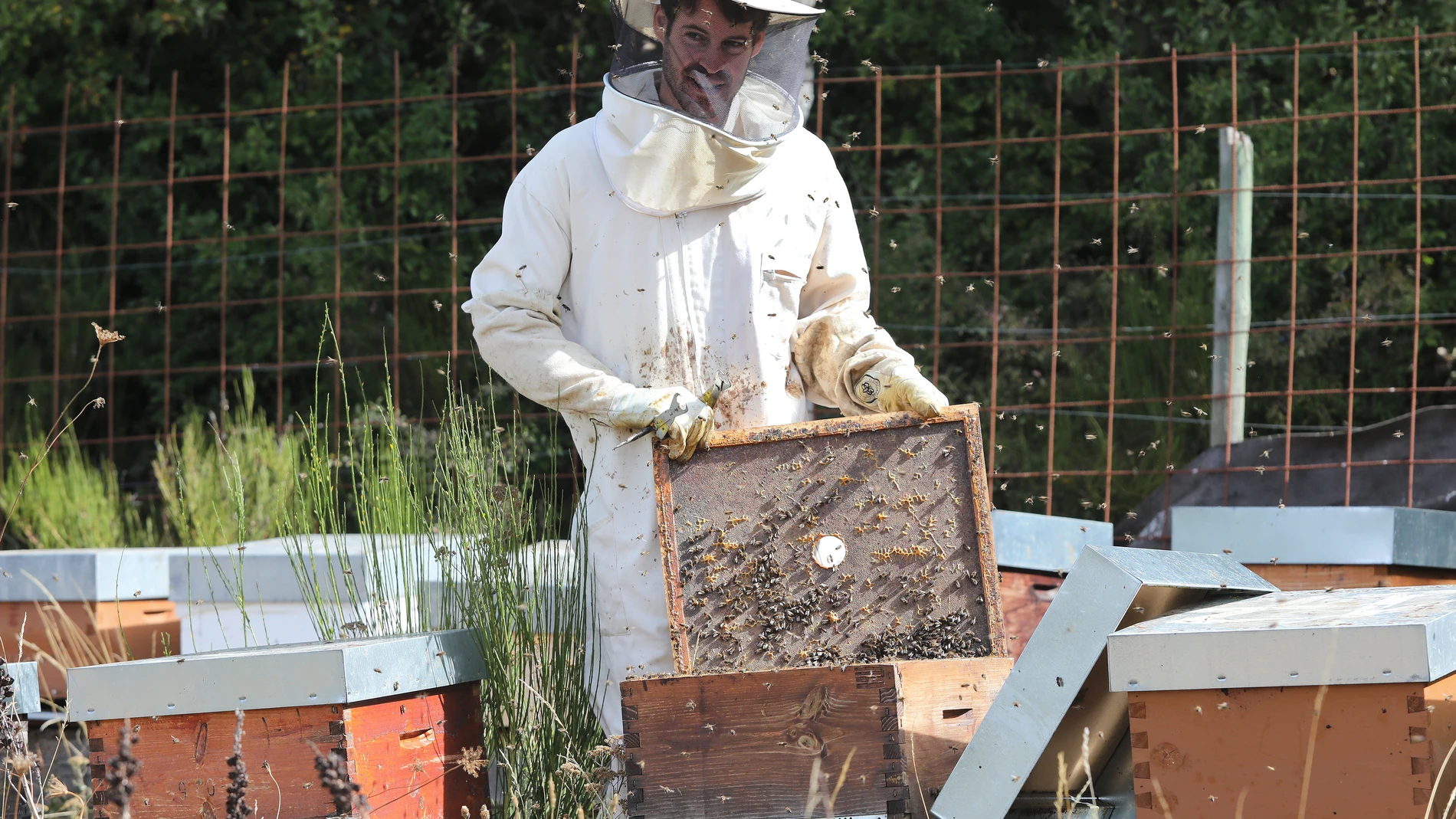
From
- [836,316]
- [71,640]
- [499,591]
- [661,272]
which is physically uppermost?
[661,272]

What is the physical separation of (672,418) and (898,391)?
512 millimetres

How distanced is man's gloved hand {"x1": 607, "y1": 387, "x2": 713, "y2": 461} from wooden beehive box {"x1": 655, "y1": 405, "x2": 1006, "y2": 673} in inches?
1.6

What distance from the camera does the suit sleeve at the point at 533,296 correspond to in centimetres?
320

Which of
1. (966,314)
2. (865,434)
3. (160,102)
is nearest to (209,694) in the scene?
(865,434)

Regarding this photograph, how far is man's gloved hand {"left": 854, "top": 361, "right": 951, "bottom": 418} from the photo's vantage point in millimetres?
3090

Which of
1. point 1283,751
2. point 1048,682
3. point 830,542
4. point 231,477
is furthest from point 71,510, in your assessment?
point 1283,751

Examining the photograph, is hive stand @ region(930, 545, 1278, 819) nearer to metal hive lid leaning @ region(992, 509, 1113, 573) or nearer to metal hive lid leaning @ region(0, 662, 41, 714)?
metal hive lid leaning @ region(992, 509, 1113, 573)

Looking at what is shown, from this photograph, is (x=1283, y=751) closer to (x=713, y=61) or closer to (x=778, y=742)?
(x=778, y=742)

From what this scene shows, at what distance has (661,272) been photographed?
3271 millimetres

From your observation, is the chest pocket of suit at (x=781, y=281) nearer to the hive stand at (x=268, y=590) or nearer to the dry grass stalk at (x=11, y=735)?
the hive stand at (x=268, y=590)

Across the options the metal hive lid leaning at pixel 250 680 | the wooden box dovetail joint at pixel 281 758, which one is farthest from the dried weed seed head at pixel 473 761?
the metal hive lid leaning at pixel 250 680

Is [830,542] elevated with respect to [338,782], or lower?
elevated

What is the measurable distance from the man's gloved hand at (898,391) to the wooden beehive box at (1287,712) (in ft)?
2.45

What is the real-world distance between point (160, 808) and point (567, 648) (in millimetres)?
924
